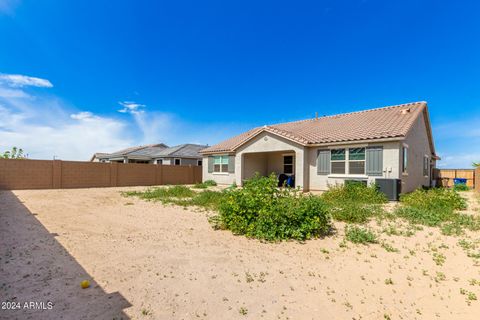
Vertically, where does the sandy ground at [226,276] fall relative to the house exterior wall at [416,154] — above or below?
below

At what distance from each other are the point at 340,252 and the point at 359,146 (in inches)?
389

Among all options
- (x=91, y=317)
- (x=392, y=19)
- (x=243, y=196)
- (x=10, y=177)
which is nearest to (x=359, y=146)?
(x=392, y=19)

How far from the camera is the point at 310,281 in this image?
3568 millimetres

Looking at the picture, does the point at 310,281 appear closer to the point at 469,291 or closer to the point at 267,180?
the point at 469,291

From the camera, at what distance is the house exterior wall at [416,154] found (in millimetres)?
13469

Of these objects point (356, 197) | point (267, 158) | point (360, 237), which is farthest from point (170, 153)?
point (360, 237)

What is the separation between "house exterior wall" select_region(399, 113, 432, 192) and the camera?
1347cm

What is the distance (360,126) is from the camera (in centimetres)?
1446

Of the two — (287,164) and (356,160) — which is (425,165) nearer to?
(356,160)

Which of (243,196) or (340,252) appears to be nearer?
(340,252)

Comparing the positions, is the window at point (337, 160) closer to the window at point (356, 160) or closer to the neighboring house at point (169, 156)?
the window at point (356, 160)

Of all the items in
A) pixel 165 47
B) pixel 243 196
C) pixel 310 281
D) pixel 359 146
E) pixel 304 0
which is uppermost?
pixel 304 0

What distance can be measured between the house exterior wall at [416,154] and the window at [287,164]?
24.2 feet

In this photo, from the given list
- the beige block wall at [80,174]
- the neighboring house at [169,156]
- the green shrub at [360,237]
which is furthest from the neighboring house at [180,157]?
the green shrub at [360,237]
